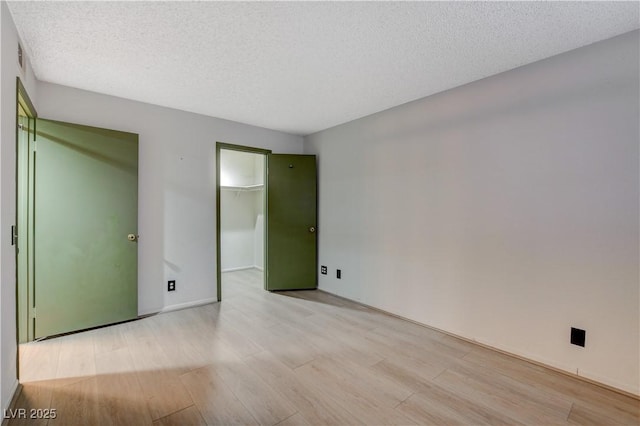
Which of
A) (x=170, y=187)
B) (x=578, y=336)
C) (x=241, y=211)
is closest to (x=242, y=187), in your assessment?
(x=241, y=211)

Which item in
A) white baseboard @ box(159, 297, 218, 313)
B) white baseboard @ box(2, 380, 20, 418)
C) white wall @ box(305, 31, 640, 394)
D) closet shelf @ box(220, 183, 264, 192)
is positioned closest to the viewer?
white baseboard @ box(2, 380, 20, 418)

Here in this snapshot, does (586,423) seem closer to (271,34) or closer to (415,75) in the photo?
(415,75)

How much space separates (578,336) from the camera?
207 centimetres

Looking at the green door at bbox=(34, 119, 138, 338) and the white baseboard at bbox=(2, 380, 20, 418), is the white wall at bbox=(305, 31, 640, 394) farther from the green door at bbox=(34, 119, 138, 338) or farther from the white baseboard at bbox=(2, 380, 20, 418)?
the white baseboard at bbox=(2, 380, 20, 418)

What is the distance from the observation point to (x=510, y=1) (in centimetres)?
163

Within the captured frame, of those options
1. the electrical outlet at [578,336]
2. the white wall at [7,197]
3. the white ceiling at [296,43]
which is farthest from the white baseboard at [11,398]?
the electrical outlet at [578,336]

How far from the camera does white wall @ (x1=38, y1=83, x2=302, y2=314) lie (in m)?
3.00

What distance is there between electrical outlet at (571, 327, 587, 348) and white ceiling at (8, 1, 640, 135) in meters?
2.08

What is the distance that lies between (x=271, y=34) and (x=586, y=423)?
10.1 feet

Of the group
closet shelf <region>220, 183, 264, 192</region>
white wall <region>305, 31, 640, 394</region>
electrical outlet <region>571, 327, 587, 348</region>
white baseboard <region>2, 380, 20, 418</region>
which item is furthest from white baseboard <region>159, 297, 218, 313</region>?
electrical outlet <region>571, 327, 587, 348</region>

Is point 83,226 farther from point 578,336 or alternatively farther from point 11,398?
point 578,336

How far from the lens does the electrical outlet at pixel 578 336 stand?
6.73 ft

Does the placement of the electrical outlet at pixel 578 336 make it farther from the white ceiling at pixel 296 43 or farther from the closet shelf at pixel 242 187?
the closet shelf at pixel 242 187

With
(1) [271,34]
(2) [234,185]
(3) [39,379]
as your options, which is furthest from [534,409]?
(2) [234,185]
